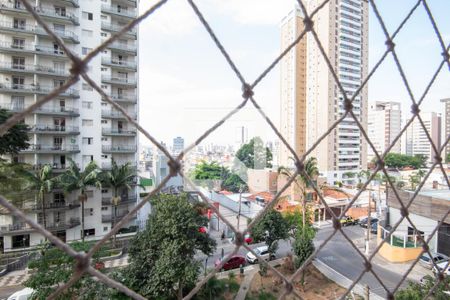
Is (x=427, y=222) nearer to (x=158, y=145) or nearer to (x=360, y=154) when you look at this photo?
(x=158, y=145)

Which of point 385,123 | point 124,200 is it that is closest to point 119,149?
point 124,200

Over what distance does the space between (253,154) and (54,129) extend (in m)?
9.45

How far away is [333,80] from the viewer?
13797 mm

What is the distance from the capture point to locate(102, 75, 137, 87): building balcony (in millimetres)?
7325

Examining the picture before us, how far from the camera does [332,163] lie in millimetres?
13961

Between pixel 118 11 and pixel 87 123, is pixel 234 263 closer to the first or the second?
pixel 87 123

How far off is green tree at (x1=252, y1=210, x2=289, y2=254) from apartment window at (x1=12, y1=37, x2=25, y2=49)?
708 centimetres

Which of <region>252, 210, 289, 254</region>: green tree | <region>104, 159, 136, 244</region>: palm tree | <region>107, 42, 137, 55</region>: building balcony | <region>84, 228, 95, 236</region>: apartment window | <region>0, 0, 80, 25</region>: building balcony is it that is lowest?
<region>84, 228, 95, 236</region>: apartment window

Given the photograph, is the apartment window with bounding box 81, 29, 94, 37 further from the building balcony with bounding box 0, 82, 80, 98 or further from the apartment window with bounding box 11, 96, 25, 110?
the apartment window with bounding box 11, 96, 25, 110

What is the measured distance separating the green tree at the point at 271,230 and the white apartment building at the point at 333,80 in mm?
9395

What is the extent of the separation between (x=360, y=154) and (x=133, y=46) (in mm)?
13062

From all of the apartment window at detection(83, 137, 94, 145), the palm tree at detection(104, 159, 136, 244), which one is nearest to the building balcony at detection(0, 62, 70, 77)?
the apartment window at detection(83, 137, 94, 145)

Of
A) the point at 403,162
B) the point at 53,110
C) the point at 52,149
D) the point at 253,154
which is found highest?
the point at 53,110

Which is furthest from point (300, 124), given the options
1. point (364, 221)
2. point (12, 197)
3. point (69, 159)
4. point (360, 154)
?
point (12, 197)
